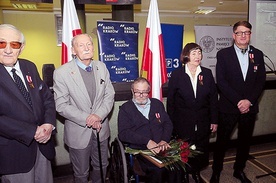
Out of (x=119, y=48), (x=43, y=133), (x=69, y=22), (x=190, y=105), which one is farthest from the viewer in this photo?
(x=119, y=48)

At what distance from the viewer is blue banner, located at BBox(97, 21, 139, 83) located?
121 inches

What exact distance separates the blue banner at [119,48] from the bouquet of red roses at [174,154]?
4.18 ft

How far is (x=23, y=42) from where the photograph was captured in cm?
177

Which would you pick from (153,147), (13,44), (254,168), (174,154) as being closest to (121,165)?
(153,147)

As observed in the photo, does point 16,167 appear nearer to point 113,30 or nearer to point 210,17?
point 113,30

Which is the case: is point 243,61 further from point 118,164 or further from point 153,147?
point 118,164

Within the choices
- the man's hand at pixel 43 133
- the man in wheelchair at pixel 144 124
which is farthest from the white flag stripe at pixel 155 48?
the man's hand at pixel 43 133

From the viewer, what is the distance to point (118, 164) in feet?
7.22

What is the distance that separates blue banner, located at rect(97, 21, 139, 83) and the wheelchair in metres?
1.13

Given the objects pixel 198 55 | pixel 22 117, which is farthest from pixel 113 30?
pixel 22 117

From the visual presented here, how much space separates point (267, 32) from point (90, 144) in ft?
9.52

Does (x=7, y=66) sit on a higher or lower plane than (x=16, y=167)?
higher

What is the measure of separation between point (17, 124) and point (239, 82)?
1.91 meters

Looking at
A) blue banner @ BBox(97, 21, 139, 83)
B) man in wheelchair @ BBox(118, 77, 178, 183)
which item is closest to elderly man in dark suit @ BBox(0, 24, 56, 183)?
man in wheelchair @ BBox(118, 77, 178, 183)
